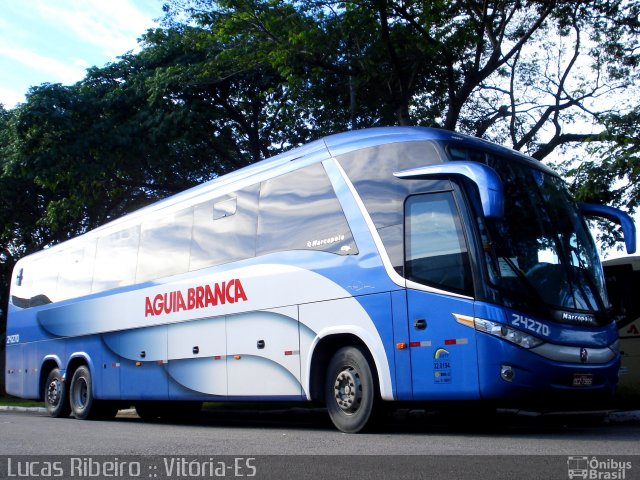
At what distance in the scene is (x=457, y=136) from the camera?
9.30m

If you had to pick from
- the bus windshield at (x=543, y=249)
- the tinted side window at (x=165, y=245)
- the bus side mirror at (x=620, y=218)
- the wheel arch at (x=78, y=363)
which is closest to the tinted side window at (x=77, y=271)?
the wheel arch at (x=78, y=363)

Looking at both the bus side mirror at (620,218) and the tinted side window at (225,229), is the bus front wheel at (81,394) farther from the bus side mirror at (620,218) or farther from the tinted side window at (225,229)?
the bus side mirror at (620,218)

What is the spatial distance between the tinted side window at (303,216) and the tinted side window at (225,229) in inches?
9.3

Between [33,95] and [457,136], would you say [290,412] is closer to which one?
[457,136]

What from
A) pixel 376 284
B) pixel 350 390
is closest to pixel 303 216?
pixel 376 284

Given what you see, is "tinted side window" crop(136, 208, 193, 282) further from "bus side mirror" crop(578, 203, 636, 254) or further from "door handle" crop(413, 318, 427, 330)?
"bus side mirror" crop(578, 203, 636, 254)

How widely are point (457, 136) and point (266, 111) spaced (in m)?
13.5

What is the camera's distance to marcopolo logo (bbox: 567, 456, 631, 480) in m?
5.74

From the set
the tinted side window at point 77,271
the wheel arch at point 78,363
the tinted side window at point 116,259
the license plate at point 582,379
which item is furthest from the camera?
Result: the tinted side window at point 77,271

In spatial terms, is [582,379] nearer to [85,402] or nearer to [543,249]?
[543,249]

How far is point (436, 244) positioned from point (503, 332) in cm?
122

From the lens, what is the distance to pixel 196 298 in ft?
39.4

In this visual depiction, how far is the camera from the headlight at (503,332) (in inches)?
317

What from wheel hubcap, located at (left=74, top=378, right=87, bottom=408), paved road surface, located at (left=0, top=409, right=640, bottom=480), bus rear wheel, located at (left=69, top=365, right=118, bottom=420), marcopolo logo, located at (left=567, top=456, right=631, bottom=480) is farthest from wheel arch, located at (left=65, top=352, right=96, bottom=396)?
marcopolo logo, located at (left=567, top=456, right=631, bottom=480)
